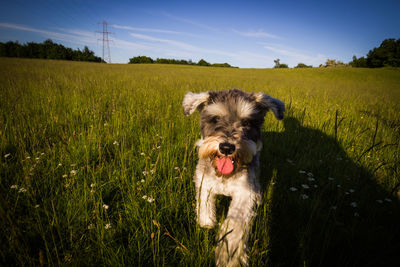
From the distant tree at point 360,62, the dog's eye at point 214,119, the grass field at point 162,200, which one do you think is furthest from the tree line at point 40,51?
the distant tree at point 360,62

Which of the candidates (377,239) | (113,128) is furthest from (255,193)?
(113,128)

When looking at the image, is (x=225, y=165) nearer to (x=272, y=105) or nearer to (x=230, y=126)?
(x=230, y=126)

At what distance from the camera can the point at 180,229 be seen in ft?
6.15

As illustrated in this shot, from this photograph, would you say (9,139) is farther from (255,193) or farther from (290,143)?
(290,143)

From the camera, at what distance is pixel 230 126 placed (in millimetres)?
2547

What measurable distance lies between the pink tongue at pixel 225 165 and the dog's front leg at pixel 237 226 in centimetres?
31

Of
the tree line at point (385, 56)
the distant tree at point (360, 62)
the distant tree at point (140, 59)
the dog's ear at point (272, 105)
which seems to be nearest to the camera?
the dog's ear at point (272, 105)

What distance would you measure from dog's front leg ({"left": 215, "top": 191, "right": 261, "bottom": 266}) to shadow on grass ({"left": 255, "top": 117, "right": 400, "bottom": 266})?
0.12 m

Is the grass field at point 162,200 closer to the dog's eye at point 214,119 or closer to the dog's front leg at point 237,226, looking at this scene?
the dog's front leg at point 237,226

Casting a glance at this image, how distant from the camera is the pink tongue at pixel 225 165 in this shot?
7.36 ft

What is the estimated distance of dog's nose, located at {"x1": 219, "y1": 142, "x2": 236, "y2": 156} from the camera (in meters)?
2.16

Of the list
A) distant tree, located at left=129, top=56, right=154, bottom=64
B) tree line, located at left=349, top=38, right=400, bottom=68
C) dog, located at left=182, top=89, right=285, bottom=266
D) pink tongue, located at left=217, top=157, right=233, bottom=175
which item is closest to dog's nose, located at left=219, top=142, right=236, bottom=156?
Result: dog, located at left=182, top=89, right=285, bottom=266

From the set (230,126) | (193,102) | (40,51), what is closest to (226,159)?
(230,126)

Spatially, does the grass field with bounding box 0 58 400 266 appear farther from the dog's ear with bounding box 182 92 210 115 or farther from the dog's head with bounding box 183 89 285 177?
the dog's ear with bounding box 182 92 210 115
